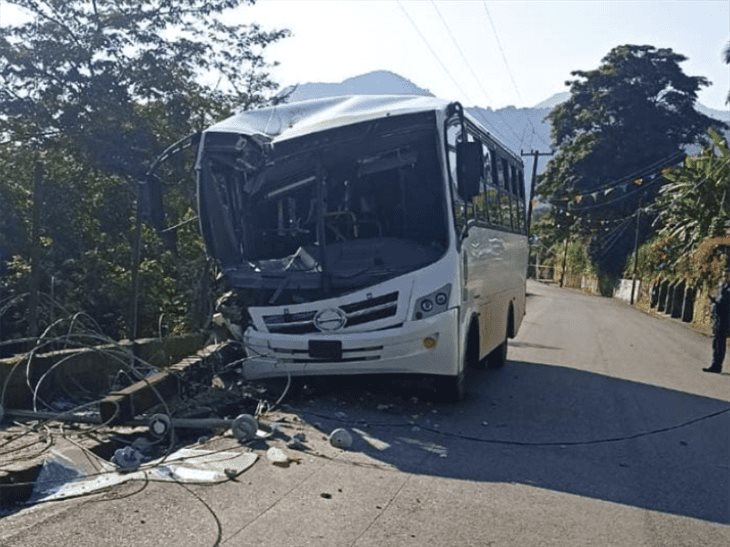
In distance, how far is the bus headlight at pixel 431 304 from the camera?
884cm

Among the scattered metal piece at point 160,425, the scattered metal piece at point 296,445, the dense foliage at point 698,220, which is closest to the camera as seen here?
the scattered metal piece at point 160,425

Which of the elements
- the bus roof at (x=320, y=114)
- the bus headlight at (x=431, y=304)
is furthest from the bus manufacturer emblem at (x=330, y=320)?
the bus roof at (x=320, y=114)

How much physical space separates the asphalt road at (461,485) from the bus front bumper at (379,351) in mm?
448

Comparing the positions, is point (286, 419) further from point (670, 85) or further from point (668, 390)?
point (670, 85)

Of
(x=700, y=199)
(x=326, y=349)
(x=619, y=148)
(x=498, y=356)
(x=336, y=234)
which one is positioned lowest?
(x=498, y=356)

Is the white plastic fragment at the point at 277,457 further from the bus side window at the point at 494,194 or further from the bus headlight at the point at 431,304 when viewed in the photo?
the bus side window at the point at 494,194

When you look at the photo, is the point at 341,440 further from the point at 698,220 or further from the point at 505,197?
the point at 698,220

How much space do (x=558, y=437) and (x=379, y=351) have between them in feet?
Result: 6.31

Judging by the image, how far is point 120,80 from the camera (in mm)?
20141

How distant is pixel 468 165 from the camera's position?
29.6ft

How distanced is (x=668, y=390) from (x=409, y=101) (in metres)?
5.91

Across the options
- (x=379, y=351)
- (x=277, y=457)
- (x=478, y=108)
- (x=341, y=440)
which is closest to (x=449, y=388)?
Result: (x=379, y=351)

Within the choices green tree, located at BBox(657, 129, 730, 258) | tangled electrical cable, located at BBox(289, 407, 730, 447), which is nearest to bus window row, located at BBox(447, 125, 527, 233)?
tangled electrical cable, located at BBox(289, 407, 730, 447)

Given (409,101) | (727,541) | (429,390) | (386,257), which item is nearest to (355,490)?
(727,541)
